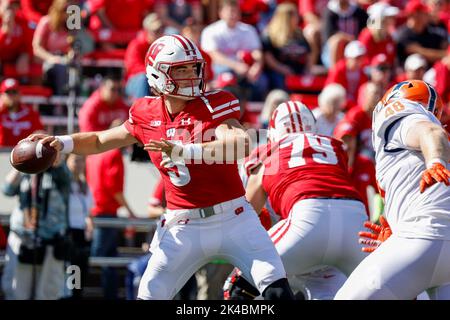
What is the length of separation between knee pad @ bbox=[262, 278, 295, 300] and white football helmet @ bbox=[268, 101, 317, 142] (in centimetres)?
152

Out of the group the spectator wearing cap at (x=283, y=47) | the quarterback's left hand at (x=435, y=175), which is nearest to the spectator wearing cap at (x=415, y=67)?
the spectator wearing cap at (x=283, y=47)

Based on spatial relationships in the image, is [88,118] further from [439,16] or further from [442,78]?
[439,16]

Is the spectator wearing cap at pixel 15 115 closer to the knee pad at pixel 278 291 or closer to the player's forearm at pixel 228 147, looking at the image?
the player's forearm at pixel 228 147

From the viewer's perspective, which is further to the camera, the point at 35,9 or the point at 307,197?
the point at 35,9

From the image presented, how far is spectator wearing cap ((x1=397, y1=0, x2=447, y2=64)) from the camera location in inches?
506

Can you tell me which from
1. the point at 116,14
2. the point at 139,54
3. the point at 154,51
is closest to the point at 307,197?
the point at 154,51

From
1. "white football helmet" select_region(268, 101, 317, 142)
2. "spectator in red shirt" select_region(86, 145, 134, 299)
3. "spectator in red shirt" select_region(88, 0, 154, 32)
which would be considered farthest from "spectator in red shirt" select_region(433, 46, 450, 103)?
"white football helmet" select_region(268, 101, 317, 142)

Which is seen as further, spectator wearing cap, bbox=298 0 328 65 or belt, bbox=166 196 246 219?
spectator wearing cap, bbox=298 0 328 65

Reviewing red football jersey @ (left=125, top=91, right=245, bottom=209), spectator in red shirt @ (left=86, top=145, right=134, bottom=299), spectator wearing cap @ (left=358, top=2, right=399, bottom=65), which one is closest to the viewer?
red football jersey @ (left=125, top=91, right=245, bottom=209)

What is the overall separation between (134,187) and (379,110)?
5.62m

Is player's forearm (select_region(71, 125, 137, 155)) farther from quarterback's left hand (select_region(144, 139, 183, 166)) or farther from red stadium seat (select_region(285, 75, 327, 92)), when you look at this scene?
red stadium seat (select_region(285, 75, 327, 92))

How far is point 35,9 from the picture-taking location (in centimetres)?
1218

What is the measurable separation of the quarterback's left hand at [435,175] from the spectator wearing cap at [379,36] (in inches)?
298

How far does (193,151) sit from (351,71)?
646 centimetres
